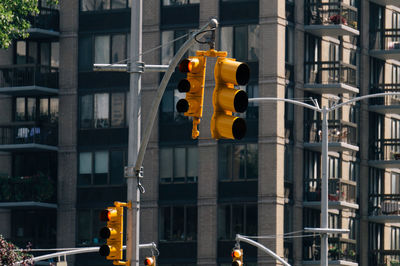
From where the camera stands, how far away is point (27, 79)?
72000 millimetres

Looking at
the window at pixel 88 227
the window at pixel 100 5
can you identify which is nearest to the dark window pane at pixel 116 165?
the window at pixel 88 227

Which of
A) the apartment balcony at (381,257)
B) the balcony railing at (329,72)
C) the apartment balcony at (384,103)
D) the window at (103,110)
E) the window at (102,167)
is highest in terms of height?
the balcony railing at (329,72)

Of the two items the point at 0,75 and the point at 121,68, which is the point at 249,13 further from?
the point at 121,68

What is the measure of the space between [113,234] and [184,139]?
1687 inches

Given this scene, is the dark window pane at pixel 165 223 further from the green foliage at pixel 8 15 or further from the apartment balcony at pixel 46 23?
the green foliage at pixel 8 15

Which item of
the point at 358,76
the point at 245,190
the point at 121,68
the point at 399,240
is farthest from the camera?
the point at 399,240

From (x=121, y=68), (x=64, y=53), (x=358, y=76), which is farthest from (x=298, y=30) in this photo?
(x=121, y=68)

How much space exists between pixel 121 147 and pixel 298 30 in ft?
36.3

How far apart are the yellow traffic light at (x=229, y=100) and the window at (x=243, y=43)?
160ft

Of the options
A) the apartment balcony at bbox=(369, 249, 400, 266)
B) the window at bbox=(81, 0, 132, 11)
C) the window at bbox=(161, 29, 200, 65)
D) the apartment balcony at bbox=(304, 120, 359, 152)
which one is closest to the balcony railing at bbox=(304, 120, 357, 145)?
the apartment balcony at bbox=(304, 120, 359, 152)

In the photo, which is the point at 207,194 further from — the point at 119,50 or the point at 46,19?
the point at 46,19

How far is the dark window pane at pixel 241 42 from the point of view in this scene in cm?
6875

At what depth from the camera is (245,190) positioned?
68.3 metres

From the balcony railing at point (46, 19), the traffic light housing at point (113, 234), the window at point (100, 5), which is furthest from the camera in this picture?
the balcony railing at point (46, 19)
